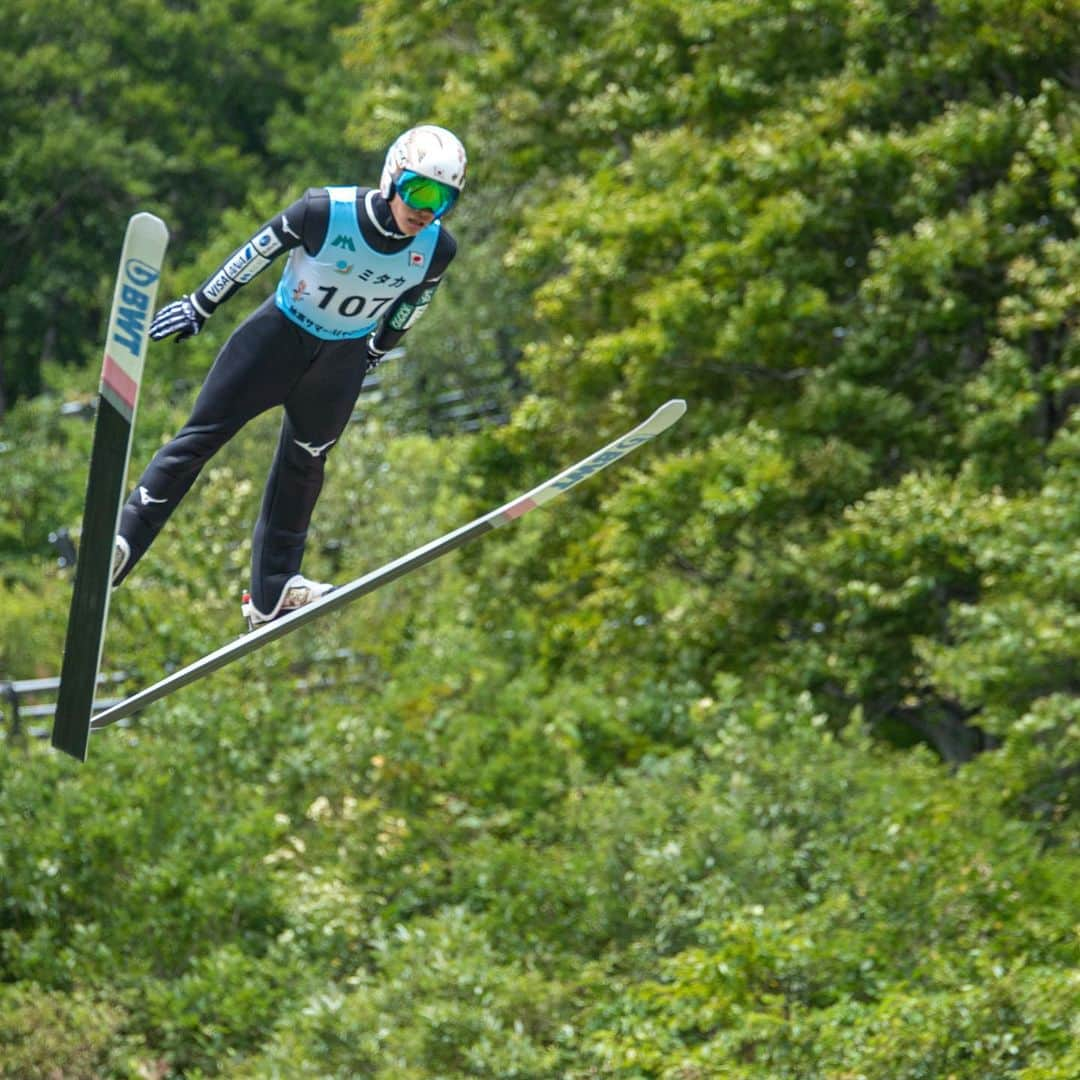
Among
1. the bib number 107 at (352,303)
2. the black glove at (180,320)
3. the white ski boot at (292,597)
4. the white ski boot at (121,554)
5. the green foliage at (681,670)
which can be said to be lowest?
the green foliage at (681,670)

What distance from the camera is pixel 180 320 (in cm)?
661

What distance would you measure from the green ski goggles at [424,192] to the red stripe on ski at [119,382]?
1.07 metres

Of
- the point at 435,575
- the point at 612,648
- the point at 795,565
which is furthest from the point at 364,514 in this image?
the point at 795,565

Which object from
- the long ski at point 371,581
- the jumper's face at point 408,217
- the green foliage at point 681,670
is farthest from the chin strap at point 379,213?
the green foliage at point 681,670

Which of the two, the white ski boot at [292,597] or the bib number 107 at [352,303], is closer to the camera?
the bib number 107 at [352,303]

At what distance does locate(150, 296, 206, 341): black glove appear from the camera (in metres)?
6.56

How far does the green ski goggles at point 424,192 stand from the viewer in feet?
21.3

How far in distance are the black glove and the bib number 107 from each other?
16.5 inches

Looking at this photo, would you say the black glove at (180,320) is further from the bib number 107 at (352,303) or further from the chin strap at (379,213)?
the chin strap at (379,213)

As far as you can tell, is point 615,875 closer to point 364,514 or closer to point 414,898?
point 414,898

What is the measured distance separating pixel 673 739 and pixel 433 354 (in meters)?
12.1

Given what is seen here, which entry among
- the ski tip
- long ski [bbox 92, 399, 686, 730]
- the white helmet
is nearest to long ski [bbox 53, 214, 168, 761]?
long ski [bbox 92, 399, 686, 730]

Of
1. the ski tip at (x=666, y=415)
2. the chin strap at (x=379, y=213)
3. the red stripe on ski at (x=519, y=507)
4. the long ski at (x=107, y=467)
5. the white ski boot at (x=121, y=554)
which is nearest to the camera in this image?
the long ski at (x=107, y=467)

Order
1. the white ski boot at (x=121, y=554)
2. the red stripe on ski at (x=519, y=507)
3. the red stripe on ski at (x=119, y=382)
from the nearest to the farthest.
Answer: the red stripe on ski at (x=119, y=382)
the white ski boot at (x=121, y=554)
the red stripe on ski at (x=519, y=507)
